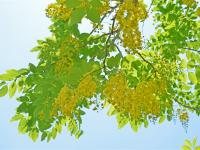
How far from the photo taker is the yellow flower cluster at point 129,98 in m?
3.42

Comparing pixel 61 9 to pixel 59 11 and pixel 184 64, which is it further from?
pixel 184 64

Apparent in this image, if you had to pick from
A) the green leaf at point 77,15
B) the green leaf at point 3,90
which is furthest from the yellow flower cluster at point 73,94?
the green leaf at point 3,90

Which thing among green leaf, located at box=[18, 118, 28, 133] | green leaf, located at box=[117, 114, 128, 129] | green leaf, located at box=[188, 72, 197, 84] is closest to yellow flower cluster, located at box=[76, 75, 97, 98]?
green leaf, located at box=[18, 118, 28, 133]

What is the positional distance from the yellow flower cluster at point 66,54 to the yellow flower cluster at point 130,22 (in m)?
0.87

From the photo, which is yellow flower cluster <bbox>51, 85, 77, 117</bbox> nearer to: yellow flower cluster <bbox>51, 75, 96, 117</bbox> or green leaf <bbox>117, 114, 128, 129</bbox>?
yellow flower cluster <bbox>51, 75, 96, 117</bbox>

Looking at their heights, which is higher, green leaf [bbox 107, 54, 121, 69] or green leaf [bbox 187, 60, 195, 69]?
green leaf [bbox 187, 60, 195, 69]

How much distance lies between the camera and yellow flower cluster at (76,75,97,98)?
141 inches

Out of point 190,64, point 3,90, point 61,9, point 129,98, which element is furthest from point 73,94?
point 190,64

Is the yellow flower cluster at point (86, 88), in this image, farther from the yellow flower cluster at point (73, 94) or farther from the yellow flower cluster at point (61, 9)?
Answer: the yellow flower cluster at point (61, 9)

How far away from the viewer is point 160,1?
6043 millimetres

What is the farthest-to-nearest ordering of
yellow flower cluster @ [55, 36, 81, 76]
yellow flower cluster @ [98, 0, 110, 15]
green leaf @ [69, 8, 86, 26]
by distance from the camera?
yellow flower cluster @ [55, 36, 81, 76]
yellow flower cluster @ [98, 0, 110, 15]
green leaf @ [69, 8, 86, 26]

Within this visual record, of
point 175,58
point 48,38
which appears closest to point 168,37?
point 175,58

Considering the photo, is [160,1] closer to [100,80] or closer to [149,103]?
[100,80]

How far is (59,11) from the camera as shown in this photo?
4238mm
